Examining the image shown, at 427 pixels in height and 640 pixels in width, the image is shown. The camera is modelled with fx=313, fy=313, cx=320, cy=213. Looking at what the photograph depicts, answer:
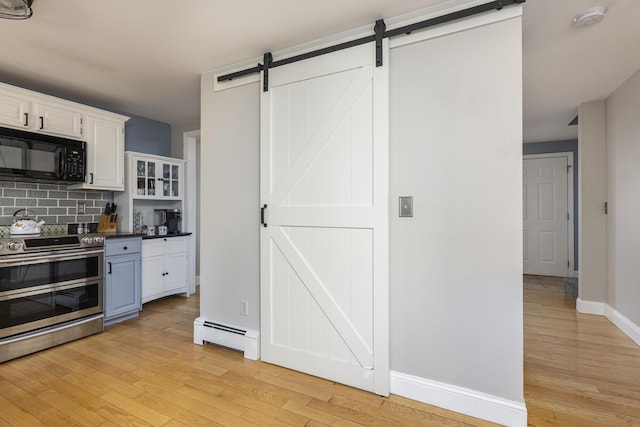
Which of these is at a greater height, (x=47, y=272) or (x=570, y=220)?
(x=570, y=220)

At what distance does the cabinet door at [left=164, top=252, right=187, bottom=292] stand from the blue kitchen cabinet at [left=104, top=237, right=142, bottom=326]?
0.53 metres

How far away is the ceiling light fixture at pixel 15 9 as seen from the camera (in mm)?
1755

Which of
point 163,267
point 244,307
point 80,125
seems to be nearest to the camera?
point 244,307

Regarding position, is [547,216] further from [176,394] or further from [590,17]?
[176,394]

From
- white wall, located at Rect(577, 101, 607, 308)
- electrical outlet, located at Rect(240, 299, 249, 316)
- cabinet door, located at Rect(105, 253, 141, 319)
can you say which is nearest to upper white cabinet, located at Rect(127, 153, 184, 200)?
cabinet door, located at Rect(105, 253, 141, 319)

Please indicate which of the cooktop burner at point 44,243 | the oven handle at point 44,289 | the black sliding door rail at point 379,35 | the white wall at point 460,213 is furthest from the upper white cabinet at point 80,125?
the white wall at point 460,213

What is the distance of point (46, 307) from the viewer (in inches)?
105

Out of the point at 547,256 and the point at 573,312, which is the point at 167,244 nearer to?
the point at 573,312

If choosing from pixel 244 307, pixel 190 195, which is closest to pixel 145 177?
pixel 190 195

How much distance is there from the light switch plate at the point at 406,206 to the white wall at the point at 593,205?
115 inches

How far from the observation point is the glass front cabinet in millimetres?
3887

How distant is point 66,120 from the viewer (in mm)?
3092

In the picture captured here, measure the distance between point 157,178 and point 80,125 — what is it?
104cm

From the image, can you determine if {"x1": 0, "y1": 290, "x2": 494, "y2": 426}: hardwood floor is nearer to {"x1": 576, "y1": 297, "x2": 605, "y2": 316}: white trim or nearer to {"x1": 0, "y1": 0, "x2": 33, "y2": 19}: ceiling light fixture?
{"x1": 0, "y1": 0, "x2": 33, "y2": 19}: ceiling light fixture
